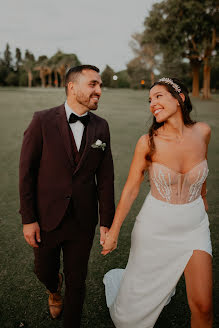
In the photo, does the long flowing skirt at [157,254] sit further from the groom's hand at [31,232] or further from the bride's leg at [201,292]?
the groom's hand at [31,232]

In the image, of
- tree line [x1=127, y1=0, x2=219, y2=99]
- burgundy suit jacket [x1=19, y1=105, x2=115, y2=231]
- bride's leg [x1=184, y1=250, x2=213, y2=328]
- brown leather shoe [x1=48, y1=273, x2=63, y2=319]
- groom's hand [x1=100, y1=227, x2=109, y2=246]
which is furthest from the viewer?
tree line [x1=127, y1=0, x2=219, y2=99]

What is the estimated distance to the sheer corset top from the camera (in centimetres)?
235

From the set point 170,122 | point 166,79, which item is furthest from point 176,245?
point 166,79

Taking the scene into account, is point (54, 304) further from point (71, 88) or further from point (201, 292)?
point (71, 88)

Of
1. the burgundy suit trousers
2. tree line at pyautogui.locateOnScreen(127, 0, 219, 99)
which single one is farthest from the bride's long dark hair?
tree line at pyautogui.locateOnScreen(127, 0, 219, 99)

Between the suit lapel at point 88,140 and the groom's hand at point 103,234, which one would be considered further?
the groom's hand at point 103,234

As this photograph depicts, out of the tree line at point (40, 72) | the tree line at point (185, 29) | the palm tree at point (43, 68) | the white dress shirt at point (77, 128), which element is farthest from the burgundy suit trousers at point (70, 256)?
the palm tree at point (43, 68)

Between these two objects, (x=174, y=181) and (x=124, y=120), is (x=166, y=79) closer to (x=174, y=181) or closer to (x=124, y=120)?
(x=174, y=181)

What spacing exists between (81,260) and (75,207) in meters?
0.55

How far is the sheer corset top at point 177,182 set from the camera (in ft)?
7.70

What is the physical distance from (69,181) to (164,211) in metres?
0.91

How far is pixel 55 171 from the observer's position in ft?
7.63

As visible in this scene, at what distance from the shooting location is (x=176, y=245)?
230cm

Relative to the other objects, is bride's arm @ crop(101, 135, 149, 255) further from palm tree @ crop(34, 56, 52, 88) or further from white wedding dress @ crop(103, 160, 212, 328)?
palm tree @ crop(34, 56, 52, 88)
